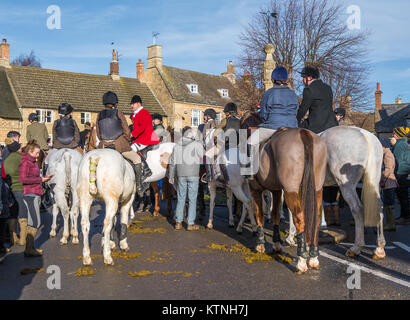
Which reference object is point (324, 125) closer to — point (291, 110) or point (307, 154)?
point (291, 110)

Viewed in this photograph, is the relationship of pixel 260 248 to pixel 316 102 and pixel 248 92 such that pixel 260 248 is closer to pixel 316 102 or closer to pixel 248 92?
pixel 316 102

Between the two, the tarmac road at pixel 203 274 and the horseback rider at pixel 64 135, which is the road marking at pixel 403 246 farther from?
the horseback rider at pixel 64 135

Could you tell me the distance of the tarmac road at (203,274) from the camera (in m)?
5.54

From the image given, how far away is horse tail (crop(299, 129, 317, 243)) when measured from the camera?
21.1 feet

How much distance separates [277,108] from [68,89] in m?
39.1

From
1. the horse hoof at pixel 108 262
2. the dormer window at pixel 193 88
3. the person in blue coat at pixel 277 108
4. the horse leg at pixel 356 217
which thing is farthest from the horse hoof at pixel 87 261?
the dormer window at pixel 193 88

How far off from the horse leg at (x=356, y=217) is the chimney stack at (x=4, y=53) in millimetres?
40787

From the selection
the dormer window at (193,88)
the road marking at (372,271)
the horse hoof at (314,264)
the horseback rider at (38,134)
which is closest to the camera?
the road marking at (372,271)

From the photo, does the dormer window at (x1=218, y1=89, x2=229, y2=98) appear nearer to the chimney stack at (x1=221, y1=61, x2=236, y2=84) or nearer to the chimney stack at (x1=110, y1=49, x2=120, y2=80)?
the chimney stack at (x1=221, y1=61, x2=236, y2=84)

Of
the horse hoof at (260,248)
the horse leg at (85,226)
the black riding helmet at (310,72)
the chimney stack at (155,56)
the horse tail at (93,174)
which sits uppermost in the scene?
the chimney stack at (155,56)

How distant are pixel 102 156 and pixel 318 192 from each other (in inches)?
139

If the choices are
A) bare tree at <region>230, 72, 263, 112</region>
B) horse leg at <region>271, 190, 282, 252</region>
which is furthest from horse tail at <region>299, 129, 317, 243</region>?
bare tree at <region>230, 72, 263, 112</region>
